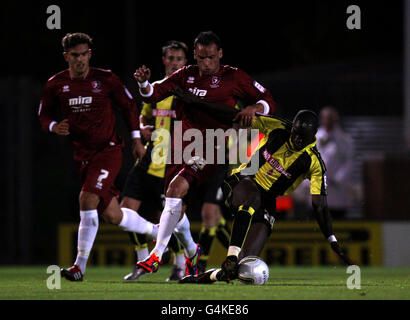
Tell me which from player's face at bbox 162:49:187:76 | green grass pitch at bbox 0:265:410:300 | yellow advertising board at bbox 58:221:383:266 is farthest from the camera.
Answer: yellow advertising board at bbox 58:221:383:266

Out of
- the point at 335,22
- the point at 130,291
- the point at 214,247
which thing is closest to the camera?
the point at 130,291

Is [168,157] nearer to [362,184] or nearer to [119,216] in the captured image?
[119,216]

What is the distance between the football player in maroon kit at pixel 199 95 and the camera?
9.53m

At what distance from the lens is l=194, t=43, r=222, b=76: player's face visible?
962cm

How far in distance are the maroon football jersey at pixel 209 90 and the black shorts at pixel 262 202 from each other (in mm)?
550

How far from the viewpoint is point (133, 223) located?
10422 mm

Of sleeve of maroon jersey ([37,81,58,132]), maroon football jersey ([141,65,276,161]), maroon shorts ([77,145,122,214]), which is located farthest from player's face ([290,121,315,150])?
sleeve of maroon jersey ([37,81,58,132])

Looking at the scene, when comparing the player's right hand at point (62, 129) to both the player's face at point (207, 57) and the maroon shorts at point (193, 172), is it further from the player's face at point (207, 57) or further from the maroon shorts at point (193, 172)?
the player's face at point (207, 57)

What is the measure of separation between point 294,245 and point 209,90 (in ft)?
17.8

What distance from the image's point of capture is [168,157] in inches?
396

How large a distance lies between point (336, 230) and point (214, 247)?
1645mm

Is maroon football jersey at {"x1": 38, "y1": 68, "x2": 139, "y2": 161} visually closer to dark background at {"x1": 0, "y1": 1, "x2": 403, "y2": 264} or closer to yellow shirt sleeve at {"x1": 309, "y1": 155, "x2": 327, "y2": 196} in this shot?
yellow shirt sleeve at {"x1": 309, "y1": 155, "x2": 327, "y2": 196}

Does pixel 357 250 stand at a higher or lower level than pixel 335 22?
lower
